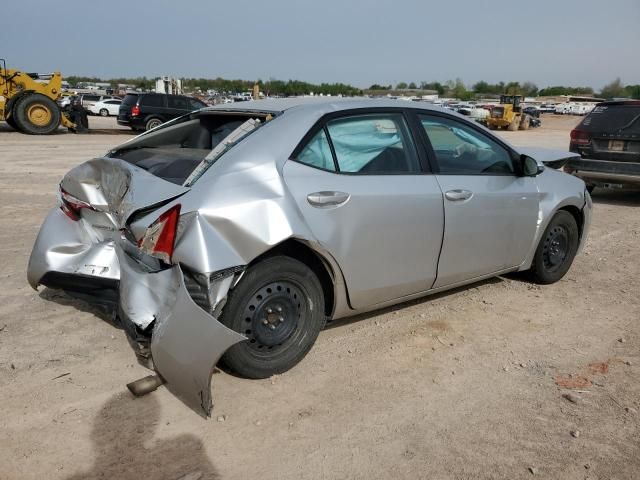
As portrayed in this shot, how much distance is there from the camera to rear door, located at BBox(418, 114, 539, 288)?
3.93m

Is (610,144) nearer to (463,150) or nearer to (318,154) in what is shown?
(463,150)

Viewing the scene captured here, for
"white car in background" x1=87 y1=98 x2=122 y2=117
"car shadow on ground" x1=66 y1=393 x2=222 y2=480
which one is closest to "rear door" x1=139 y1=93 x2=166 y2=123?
"white car in background" x1=87 y1=98 x2=122 y2=117

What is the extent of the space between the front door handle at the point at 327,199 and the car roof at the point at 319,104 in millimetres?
609

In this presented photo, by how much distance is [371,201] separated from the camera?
136 inches

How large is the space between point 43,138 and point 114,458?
18.5 m

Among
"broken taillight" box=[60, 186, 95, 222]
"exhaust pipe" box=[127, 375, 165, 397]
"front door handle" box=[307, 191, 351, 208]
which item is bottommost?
"exhaust pipe" box=[127, 375, 165, 397]

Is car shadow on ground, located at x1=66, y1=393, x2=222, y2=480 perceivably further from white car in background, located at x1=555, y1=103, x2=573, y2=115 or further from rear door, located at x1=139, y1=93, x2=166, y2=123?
white car in background, located at x1=555, y1=103, x2=573, y2=115

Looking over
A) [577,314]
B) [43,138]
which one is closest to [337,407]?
[577,314]

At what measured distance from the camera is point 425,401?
124 inches

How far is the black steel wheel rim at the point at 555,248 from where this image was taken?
4.88 metres

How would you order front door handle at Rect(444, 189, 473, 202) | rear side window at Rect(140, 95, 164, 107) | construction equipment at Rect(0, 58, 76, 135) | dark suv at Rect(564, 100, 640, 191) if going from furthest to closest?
rear side window at Rect(140, 95, 164, 107)
construction equipment at Rect(0, 58, 76, 135)
dark suv at Rect(564, 100, 640, 191)
front door handle at Rect(444, 189, 473, 202)

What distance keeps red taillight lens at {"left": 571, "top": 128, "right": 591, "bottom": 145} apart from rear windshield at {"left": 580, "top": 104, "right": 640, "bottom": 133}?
0.08m

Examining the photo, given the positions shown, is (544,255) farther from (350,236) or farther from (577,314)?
(350,236)

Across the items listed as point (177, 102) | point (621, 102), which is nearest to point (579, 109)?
point (177, 102)
